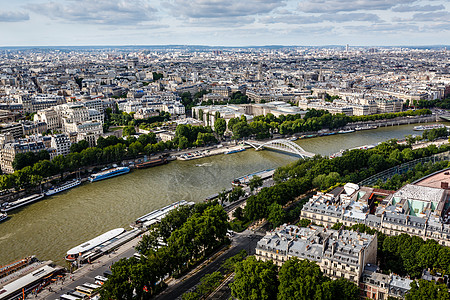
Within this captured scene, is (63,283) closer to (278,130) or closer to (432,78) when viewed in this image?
(278,130)

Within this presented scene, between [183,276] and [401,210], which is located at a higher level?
[401,210]

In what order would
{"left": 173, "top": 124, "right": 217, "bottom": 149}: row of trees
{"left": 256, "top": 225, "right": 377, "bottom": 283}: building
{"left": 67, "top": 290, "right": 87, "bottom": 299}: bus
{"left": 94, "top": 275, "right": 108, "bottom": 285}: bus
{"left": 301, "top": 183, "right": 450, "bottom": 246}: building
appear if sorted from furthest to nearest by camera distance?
{"left": 173, "top": 124, "right": 217, "bottom": 149}: row of trees
{"left": 301, "top": 183, "right": 450, "bottom": 246}: building
{"left": 94, "top": 275, "right": 108, "bottom": 285}: bus
{"left": 67, "top": 290, "right": 87, "bottom": 299}: bus
{"left": 256, "top": 225, "right": 377, "bottom": 283}: building

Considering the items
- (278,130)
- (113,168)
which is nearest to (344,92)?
(278,130)

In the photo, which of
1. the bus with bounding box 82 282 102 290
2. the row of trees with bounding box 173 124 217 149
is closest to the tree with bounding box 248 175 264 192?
the bus with bounding box 82 282 102 290

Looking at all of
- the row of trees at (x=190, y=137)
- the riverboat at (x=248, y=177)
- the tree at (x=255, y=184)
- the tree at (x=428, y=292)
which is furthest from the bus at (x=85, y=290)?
the row of trees at (x=190, y=137)

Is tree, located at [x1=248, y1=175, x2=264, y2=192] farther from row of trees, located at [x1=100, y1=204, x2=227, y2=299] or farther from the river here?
row of trees, located at [x1=100, y1=204, x2=227, y2=299]

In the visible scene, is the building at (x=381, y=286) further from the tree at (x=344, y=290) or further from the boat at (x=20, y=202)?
the boat at (x=20, y=202)

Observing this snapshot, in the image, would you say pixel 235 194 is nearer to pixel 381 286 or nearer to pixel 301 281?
pixel 301 281
